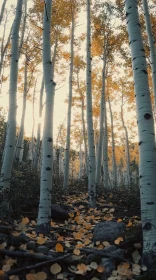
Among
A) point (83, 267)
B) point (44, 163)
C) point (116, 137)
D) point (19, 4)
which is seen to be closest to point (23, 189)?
point (44, 163)

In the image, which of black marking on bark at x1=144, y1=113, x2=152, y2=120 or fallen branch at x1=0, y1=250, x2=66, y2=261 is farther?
black marking on bark at x1=144, y1=113, x2=152, y2=120

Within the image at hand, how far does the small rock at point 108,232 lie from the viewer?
10.8ft

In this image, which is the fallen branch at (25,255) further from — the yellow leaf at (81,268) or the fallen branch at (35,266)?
the yellow leaf at (81,268)

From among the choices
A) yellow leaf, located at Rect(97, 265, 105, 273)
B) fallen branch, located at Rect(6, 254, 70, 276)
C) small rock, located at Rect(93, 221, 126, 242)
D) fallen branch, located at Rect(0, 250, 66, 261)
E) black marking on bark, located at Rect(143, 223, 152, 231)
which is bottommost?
yellow leaf, located at Rect(97, 265, 105, 273)

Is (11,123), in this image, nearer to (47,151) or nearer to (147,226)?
(47,151)

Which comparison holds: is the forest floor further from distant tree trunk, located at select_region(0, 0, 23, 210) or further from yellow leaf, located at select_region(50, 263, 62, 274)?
distant tree trunk, located at select_region(0, 0, 23, 210)

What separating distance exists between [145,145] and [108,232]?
1.37 meters

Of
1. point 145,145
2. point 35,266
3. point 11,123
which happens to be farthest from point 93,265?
point 11,123

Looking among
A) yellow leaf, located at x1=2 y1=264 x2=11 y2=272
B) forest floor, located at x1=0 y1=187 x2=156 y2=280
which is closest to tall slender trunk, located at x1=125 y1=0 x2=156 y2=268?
forest floor, located at x1=0 y1=187 x2=156 y2=280

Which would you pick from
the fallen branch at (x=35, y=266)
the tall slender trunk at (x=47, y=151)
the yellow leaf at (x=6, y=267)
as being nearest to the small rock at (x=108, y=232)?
the tall slender trunk at (x=47, y=151)

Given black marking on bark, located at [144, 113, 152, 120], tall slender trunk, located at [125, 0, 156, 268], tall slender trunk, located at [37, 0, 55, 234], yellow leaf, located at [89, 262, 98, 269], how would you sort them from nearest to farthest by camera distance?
yellow leaf, located at [89, 262, 98, 269] → tall slender trunk, located at [125, 0, 156, 268] → black marking on bark, located at [144, 113, 152, 120] → tall slender trunk, located at [37, 0, 55, 234]

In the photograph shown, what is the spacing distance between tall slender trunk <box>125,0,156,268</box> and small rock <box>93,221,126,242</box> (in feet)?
A: 2.44

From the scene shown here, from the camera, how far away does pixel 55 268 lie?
2252 millimetres

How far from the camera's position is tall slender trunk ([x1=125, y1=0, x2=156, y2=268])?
8.45ft
